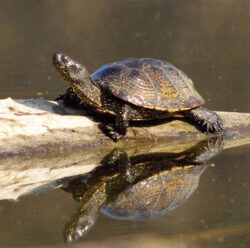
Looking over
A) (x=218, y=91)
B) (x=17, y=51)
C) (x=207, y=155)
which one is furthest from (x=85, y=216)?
(x=17, y=51)

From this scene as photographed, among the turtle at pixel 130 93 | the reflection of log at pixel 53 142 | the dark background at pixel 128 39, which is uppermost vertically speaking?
the turtle at pixel 130 93

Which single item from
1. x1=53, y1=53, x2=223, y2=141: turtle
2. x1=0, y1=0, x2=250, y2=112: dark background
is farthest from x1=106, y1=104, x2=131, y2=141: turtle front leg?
x1=0, y1=0, x2=250, y2=112: dark background

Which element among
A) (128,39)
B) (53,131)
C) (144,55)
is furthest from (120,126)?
(128,39)

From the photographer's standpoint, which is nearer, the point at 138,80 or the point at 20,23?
the point at 138,80

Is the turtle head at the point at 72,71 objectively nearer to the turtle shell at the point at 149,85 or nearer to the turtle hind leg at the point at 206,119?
the turtle shell at the point at 149,85

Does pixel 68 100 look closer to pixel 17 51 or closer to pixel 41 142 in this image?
pixel 41 142

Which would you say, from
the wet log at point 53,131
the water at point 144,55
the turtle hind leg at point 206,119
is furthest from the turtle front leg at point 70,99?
the water at point 144,55

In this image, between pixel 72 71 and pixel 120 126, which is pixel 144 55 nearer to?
pixel 72 71
